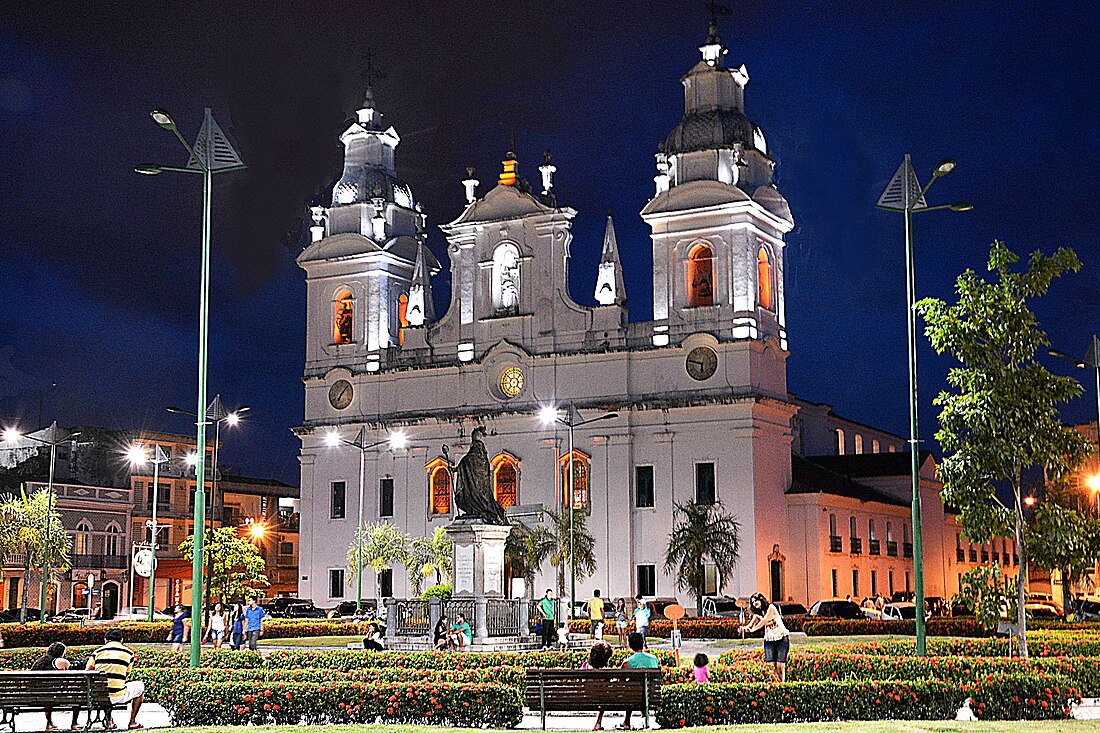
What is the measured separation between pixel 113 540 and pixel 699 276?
123ft

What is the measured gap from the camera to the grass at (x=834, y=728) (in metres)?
18.3

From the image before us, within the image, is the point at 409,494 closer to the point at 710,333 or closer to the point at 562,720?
the point at 710,333

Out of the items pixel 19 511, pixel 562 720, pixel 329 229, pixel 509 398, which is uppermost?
pixel 329 229

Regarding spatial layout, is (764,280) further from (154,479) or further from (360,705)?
(360,705)

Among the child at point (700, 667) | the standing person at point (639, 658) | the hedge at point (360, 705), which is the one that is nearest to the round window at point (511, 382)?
the standing person at point (639, 658)

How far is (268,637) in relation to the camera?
5031cm

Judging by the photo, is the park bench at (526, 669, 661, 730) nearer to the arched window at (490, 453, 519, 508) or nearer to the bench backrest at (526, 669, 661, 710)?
the bench backrest at (526, 669, 661, 710)

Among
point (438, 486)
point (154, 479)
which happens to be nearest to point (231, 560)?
point (154, 479)

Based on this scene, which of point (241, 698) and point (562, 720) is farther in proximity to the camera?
point (562, 720)

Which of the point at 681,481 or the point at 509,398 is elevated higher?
the point at 509,398

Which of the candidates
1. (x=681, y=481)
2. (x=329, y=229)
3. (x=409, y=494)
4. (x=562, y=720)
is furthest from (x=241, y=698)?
(x=329, y=229)

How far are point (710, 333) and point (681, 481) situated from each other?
22.8 feet

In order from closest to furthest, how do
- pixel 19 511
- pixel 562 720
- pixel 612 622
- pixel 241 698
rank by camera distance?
pixel 241 698
pixel 562 720
pixel 612 622
pixel 19 511

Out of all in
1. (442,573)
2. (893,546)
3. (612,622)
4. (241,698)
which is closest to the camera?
(241,698)
